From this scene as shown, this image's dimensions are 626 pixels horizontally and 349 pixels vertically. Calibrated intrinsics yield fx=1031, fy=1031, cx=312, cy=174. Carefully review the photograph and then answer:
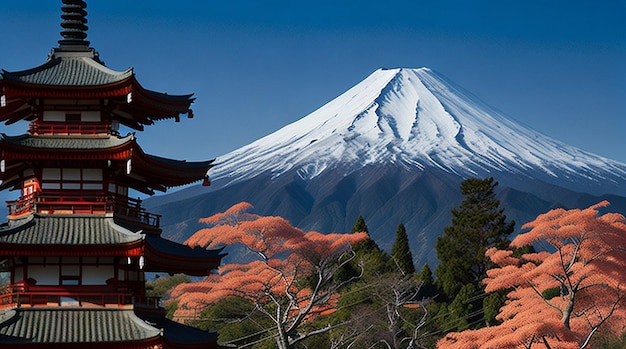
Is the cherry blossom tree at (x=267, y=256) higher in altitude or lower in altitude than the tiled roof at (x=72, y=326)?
higher

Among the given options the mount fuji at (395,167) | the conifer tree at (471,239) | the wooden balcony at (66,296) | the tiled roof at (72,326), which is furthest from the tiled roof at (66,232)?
the mount fuji at (395,167)

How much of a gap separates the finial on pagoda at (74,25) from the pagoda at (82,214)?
2cm

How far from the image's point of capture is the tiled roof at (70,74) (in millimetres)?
18641

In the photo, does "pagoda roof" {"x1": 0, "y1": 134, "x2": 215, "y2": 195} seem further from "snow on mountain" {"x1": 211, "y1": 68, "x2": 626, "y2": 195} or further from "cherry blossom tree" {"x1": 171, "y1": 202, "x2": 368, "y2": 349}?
"snow on mountain" {"x1": 211, "y1": 68, "x2": 626, "y2": 195}

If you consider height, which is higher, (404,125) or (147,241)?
(404,125)

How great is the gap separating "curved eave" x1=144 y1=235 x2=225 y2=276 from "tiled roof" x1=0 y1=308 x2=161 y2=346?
42.8 inches

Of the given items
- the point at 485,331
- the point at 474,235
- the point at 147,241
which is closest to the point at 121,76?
the point at 147,241

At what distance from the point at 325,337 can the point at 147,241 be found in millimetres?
19163

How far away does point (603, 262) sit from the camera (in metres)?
25.1

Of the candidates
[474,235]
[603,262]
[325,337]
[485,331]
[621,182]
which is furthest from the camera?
[621,182]

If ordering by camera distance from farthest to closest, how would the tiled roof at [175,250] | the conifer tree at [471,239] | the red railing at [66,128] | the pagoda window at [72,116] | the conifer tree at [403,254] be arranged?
the conifer tree at [403,254]
the conifer tree at [471,239]
the pagoda window at [72,116]
the red railing at [66,128]
the tiled roof at [175,250]

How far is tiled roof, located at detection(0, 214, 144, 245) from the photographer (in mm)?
17609

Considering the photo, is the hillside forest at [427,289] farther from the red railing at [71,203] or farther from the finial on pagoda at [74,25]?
the finial on pagoda at [74,25]

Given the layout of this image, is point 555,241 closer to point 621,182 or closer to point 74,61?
point 74,61
